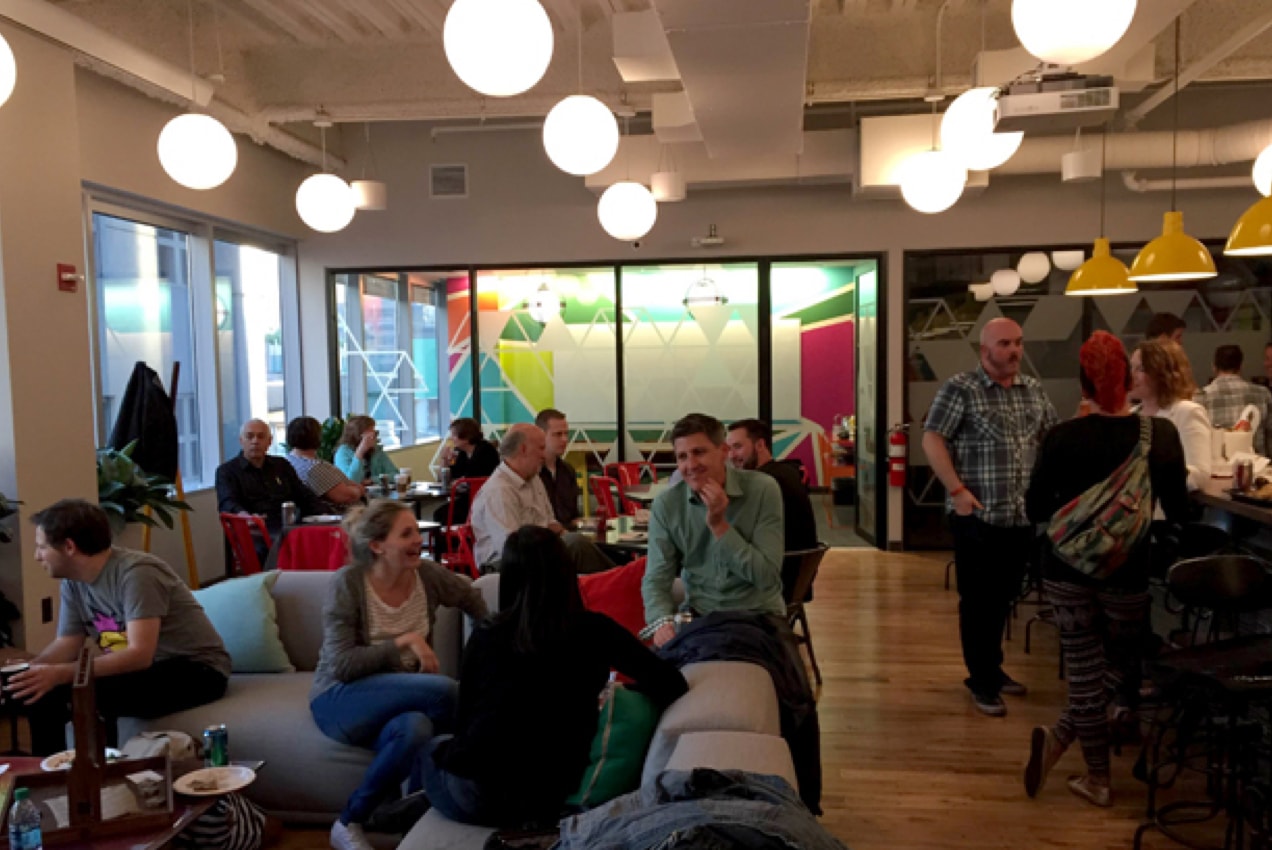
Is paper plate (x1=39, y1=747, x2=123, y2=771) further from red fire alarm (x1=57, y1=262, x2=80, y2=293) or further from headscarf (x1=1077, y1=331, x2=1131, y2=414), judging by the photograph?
headscarf (x1=1077, y1=331, x2=1131, y2=414)

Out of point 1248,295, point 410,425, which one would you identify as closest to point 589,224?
point 410,425

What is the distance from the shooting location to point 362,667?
135 inches

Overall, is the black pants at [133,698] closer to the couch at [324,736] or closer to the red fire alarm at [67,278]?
the couch at [324,736]

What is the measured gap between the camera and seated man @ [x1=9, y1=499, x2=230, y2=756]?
3.33 meters

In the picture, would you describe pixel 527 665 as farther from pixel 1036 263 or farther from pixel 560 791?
pixel 1036 263

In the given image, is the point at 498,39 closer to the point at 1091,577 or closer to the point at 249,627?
the point at 249,627

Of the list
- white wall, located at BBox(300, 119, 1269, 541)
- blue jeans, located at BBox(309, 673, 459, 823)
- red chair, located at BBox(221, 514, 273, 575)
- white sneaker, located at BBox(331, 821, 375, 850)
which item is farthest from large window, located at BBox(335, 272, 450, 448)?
white sneaker, located at BBox(331, 821, 375, 850)

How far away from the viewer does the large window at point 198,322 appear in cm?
681

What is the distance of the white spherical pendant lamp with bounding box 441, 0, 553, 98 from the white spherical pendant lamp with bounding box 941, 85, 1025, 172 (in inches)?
92.2

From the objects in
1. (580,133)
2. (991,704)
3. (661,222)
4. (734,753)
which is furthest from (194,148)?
(661,222)

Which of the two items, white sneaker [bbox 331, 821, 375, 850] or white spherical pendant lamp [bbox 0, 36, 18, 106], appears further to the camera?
white spherical pendant lamp [bbox 0, 36, 18, 106]

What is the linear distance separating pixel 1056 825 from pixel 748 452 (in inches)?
83.9

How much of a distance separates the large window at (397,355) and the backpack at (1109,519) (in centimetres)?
722

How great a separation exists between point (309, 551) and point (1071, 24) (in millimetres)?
4115
